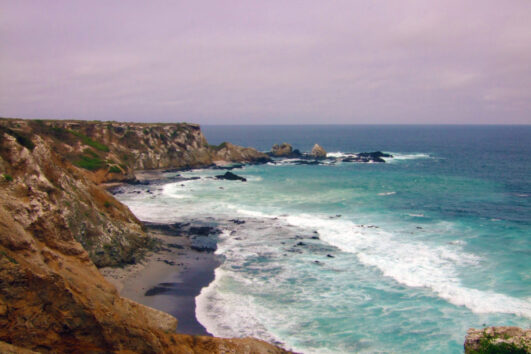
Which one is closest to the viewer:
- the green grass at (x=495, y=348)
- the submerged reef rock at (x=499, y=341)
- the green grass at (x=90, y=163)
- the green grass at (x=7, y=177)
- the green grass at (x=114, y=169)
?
the green grass at (x=495, y=348)

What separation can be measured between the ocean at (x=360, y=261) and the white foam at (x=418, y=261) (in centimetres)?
9

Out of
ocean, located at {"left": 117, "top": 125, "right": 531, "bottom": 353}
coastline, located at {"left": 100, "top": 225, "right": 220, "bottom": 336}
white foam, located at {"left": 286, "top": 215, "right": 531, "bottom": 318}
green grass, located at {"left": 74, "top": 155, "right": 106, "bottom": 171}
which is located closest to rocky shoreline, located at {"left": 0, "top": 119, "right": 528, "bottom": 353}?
coastline, located at {"left": 100, "top": 225, "right": 220, "bottom": 336}

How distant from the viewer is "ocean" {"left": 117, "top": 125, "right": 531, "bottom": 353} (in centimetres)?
2142

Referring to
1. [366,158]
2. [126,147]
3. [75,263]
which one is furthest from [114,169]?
[366,158]

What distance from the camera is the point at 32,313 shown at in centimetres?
955

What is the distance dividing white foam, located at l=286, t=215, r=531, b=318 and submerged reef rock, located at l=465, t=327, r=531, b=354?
10731mm

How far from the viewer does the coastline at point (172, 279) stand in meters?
23.0

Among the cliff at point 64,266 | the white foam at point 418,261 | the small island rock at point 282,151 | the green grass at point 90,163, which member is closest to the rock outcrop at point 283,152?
the small island rock at point 282,151

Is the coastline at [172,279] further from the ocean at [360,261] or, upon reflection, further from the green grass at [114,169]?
the green grass at [114,169]

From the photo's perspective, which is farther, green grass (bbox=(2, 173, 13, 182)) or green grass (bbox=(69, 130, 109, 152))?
green grass (bbox=(69, 130, 109, 152))

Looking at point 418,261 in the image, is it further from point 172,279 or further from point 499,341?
point 172,279

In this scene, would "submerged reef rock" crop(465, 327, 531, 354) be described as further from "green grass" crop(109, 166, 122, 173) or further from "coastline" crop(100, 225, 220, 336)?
"green grass" crop(109, 166, 122, 173)

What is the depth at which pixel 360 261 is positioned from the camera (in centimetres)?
3147

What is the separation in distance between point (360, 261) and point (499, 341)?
60.2 ft
